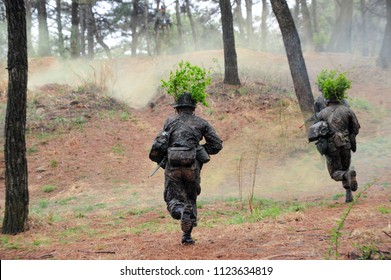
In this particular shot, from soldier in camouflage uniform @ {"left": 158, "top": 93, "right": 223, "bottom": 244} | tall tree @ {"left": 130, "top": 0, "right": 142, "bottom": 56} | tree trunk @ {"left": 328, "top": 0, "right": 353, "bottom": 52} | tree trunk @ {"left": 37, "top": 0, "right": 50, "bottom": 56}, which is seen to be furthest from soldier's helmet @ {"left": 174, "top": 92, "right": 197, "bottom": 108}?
tall tree @ {"left": 130, "top": 0, "right": 142, "bottom": 56}

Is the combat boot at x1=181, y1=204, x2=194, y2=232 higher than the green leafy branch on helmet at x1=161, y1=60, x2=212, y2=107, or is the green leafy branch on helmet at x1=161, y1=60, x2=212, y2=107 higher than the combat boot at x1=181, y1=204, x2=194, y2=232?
the green leafy branch on helmet at x1=161, y1=60, x2=212, y2=107

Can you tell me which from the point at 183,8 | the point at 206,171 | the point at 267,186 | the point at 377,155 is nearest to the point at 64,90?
the point at 206,171

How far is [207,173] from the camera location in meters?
13.1

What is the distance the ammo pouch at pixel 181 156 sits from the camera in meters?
6.14

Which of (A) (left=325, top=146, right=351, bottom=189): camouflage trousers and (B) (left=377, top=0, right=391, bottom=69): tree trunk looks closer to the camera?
(A) (left=325, top=146, right=351, bottom=189): camouflage trousers

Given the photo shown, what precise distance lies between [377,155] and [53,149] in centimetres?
1017

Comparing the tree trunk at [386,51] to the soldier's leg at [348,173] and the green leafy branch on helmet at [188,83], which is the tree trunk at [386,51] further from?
the green leafy branch on helmet at [188,83]

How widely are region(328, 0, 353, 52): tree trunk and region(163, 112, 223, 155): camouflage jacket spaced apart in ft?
90.8

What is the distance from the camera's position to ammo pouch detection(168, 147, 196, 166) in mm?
6145

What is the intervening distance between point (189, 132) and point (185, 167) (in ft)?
1.72

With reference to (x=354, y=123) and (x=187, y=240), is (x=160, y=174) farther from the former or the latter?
(x=187, y=240)

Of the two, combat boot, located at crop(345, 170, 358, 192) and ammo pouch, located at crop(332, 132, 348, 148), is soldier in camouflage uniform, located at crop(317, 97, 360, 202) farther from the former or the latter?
combat boot, located at crop(345, 170, 358, 192)

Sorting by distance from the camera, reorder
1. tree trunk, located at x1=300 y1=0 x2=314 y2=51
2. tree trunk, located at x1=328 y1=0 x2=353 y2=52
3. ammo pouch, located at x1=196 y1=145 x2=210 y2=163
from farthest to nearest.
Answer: tree trunk, located at x1=300 y1=0 x2=314 y2=51 < tree trunk, located at x1=328 y1=0 x2=353 y2=52 < ammo pouch, located at x1=196 y1=145 x2=210 y2=163
